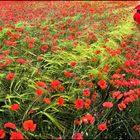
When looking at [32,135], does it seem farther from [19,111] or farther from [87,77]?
[87,77]

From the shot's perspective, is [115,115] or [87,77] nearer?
[115,115]

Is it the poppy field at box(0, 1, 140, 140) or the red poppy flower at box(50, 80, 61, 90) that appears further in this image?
the red poppy flower at box(50, 80, 61, 90)

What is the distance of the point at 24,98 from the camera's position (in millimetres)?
3312

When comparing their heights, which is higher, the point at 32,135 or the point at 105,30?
the point at 32,135

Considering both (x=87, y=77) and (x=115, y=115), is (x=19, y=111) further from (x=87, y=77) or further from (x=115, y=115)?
(x=87, y=77)

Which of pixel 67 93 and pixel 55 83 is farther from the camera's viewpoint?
pixel 67 93

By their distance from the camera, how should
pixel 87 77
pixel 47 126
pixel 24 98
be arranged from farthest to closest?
pixel 87 77 < pixel 24 98 < pixel 47 126

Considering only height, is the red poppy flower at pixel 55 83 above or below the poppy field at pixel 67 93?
above

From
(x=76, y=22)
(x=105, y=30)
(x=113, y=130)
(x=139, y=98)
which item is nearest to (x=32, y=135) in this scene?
(x=113, y=130)

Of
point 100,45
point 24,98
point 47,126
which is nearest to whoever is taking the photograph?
A: point 47,126

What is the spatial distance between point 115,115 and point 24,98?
2.91 ft

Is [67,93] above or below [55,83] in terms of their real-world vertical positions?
below

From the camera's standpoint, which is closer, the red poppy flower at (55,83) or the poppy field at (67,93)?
the poppy field at (67,93)

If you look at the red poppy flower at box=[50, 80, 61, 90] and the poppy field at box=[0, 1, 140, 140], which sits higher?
the red poppy flower at box=[50, 80, 61, 90]
